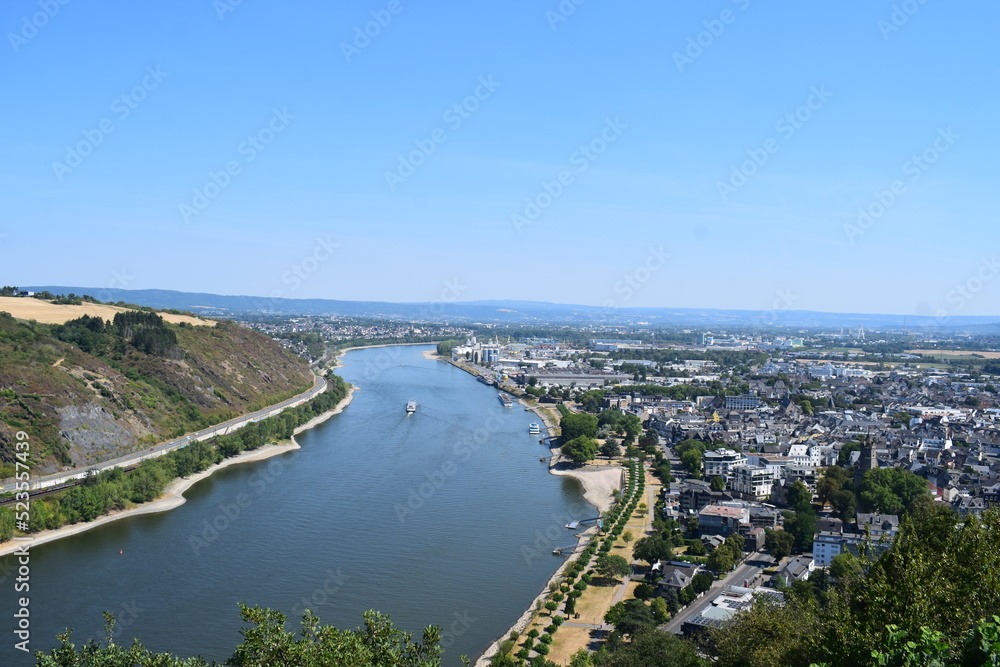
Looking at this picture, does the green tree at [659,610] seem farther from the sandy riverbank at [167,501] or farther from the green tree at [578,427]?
the green tree at [578,427]

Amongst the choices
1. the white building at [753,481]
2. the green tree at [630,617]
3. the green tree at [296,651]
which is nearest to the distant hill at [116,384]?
the green tree at [296,651]

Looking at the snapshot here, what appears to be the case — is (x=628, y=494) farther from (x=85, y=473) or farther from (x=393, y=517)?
(x=85, y=473)

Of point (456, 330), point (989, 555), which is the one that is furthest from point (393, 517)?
point (456, 330)

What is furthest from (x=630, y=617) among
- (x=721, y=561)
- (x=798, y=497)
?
(x=798, y=497)

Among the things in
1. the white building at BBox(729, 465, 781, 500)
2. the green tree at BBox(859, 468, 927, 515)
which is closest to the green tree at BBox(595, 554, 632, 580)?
the green tree at BBox(859, 468, 927, 515)

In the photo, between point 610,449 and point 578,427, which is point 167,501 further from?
point 578,427

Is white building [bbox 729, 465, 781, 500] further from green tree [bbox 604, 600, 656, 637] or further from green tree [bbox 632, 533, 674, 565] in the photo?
green tree [bbox 604, 600, 656, 637]

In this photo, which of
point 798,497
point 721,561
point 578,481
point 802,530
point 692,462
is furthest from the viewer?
point 692,462
